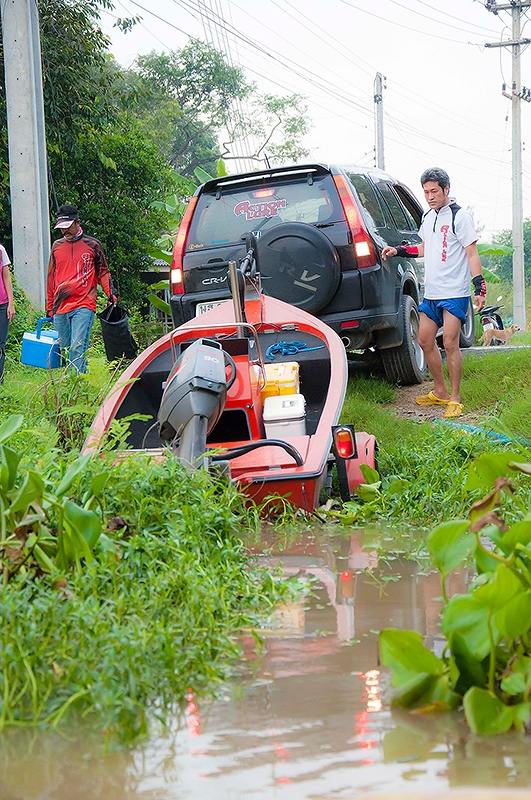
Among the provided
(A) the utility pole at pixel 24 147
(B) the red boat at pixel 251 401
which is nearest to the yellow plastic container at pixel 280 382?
(B) the red boat at pixel 251 401

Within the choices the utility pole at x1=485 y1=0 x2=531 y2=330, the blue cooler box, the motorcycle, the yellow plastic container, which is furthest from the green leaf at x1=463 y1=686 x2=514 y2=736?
the utility pole at x1=485 y1=0 x2=531 y2=330

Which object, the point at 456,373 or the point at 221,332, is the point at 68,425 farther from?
the point at 456,373

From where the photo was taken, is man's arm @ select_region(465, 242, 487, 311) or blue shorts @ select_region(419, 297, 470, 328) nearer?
man's arm @ select_region(465, 242, 487, 311)

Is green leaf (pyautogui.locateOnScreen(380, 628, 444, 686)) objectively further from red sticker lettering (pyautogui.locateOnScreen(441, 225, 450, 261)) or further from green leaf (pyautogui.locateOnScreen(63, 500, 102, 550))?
red sticker lettering (pyautogui.locateOnScreen(441, 225, 450, 261))

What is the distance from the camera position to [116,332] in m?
10.8

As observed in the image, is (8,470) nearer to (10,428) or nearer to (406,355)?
(10,428)

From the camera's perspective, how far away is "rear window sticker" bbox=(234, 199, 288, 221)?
9.55 metres

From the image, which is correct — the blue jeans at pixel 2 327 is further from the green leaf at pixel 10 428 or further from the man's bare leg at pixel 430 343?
the green leaf at pixel 10 428

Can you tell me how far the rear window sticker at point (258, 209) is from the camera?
31.3 ft

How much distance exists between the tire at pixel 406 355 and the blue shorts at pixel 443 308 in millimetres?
719

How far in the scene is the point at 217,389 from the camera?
247 inches

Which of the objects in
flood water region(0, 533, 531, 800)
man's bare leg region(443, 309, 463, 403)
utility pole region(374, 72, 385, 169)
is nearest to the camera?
flood water region(0, 533, 531, 800)

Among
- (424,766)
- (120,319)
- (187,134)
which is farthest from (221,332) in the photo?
(187,134)

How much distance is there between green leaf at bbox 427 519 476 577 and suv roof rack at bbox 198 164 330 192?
618 cm
